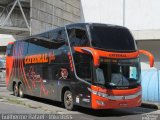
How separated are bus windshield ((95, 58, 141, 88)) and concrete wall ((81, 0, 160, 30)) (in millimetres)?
28271

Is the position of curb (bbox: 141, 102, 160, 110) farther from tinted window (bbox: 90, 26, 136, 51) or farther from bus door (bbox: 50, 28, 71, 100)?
bus door (bbox: 50, 28, 71, 100)

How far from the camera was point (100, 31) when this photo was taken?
53.6 ft

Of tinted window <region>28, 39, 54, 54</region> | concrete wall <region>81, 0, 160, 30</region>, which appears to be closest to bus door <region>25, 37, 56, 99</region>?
tinted window <region>28, 39, 54, 54</region>

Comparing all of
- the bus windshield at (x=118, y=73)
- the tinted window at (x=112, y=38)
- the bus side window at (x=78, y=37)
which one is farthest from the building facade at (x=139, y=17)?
the bus windshield at (x=118, y=73)

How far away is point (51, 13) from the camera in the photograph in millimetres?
44625

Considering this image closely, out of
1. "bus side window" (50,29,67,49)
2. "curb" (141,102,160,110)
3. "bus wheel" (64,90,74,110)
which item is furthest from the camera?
"curb" (141,102,160,110)

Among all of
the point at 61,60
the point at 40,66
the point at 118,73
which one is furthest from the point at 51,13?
the point at 118,73

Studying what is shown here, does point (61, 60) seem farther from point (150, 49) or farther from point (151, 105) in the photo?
point (150, 49)

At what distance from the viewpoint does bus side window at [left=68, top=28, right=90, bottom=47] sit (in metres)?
16.2

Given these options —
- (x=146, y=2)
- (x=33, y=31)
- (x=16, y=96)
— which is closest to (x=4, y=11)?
(x=33, y=31)

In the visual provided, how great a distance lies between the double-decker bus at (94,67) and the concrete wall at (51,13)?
2271 cm

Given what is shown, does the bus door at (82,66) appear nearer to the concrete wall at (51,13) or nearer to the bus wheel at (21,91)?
the bus wheel at (21,91)

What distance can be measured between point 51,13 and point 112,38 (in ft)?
95.0

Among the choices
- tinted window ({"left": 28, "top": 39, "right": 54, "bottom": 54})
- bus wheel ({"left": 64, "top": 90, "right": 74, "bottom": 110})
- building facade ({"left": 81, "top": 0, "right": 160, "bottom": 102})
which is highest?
building facade ({"left": 81, "top": 0, "right": 160, "bottom": 102})
